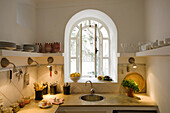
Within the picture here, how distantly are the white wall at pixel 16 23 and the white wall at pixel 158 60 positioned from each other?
203cm

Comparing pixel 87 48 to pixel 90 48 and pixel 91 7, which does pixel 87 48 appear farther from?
pixel 91 7

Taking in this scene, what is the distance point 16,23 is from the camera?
1.72 meters

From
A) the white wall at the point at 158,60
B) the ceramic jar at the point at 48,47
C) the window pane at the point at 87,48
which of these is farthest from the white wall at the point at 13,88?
the white wall at the point at 158,60

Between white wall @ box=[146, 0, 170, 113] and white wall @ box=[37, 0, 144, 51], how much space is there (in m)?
0.20

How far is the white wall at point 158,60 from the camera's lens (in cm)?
147

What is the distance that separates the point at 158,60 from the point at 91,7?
149cm

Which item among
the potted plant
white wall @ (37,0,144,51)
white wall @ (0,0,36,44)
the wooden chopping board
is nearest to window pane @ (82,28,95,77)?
white wall @ (37,0,144,51)

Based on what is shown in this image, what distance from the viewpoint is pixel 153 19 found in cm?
184

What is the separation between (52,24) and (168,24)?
1.91 meters

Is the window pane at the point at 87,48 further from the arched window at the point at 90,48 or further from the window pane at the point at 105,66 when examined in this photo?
the window pane at the point at 105,66

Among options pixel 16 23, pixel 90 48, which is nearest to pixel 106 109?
pixel 90 48

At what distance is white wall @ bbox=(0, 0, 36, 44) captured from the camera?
1.49 metres

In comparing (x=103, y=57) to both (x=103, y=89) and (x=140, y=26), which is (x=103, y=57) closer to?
(x=103, y=89)

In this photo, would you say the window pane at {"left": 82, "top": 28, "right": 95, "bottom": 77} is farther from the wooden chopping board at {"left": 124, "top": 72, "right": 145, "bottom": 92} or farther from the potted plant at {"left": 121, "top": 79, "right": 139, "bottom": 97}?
the potted plant at {"left": 121, "top": 79, "right": 139, "bottom": 97}
